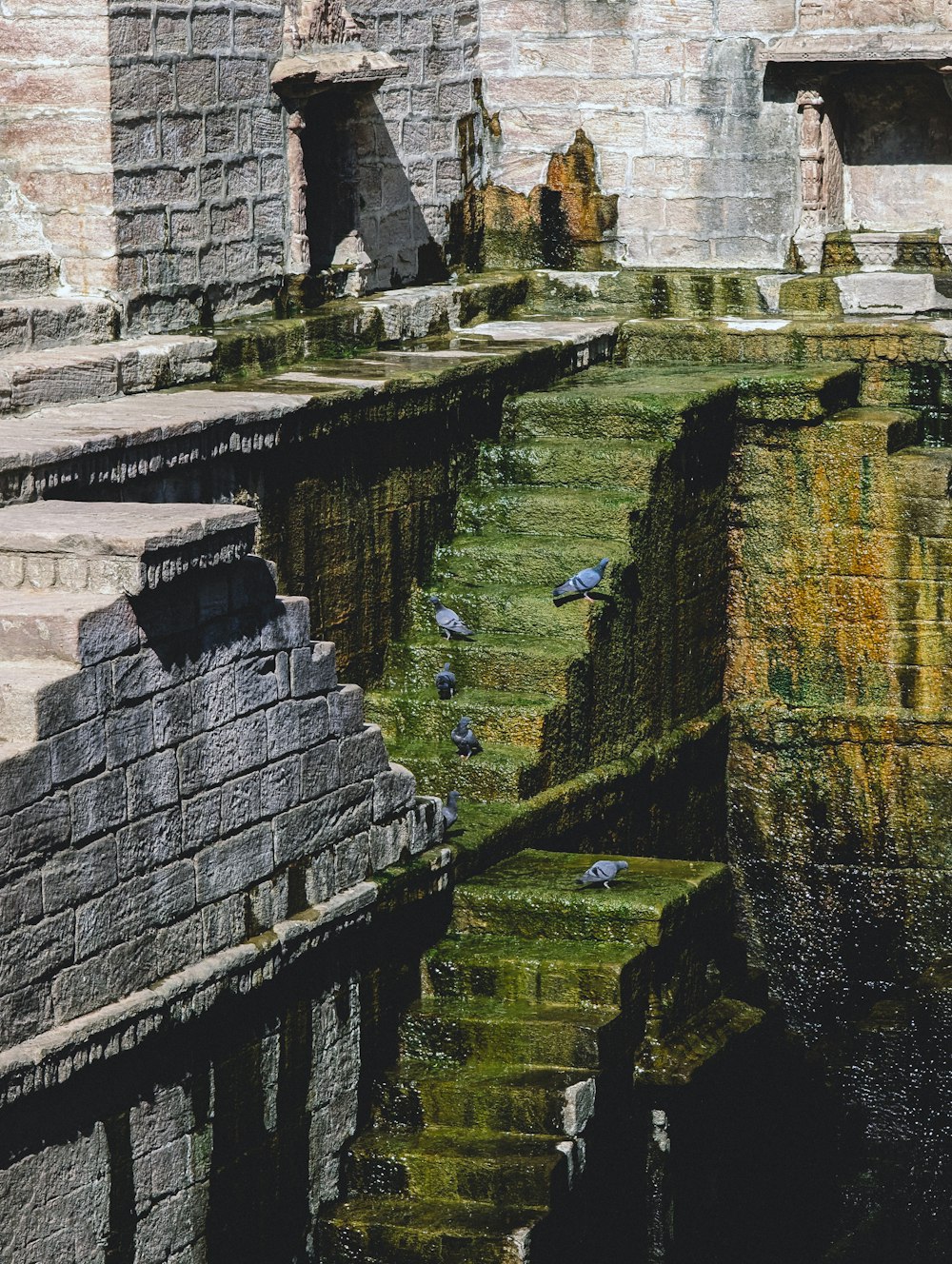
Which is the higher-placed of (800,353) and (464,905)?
(800,353)

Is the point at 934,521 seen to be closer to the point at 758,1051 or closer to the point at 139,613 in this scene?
the point at 758,1051

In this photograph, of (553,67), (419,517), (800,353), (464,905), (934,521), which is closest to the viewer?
(464,905)

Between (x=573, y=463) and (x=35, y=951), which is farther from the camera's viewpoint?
(x=573, y=463)

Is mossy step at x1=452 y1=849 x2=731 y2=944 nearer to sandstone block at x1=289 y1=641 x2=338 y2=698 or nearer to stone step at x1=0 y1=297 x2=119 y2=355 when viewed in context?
sandstone block at x1=289 y1=641 x2=338 y2=698

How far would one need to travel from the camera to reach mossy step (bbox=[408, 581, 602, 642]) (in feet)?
32.8

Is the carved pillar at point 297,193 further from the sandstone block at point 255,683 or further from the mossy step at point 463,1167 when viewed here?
the mossy step at point 463,1167

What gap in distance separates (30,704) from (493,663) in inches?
151

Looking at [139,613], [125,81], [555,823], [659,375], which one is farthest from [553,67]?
[139,613]

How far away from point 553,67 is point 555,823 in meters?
5.17

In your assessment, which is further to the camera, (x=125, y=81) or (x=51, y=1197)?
(x=125, y=81)

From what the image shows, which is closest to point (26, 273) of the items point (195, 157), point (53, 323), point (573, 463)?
point (53, 323)

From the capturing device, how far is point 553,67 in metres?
12.9

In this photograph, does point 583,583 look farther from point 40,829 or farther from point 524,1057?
point 40,829

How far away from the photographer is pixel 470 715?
377 inches
